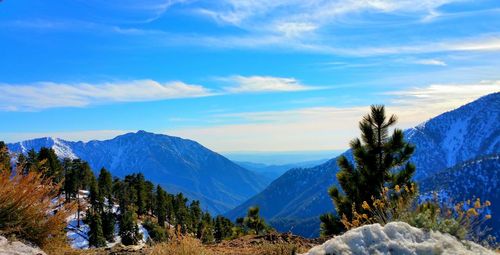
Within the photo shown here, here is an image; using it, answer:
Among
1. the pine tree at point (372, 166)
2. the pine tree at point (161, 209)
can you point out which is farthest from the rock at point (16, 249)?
the pine tree at point (161, 209)

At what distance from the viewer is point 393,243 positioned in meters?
6.77

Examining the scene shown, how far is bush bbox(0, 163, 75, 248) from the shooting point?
9.02 m

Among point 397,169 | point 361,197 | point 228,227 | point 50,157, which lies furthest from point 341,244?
point 228,227

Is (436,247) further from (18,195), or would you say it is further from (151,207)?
(151,207)

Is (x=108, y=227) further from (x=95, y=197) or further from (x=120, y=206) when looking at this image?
(x=120, y=206)

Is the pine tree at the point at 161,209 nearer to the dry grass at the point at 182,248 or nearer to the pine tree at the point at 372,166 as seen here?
the pine tree at the point at 372,166

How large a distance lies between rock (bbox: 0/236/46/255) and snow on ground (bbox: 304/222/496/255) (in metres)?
4.86

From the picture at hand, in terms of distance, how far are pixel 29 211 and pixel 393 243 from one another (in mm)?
6523

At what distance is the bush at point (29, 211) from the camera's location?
29.6 ft

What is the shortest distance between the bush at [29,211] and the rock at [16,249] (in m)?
0.30

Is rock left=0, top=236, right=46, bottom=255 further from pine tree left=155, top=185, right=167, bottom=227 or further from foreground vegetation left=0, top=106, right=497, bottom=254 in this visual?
pine tree left=155, top=185, right=167, bottom=227

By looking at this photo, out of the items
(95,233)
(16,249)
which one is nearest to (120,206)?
(95,233)

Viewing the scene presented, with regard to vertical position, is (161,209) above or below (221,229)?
above

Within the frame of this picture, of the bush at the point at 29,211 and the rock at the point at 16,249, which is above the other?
the bush at the point at 29,211
